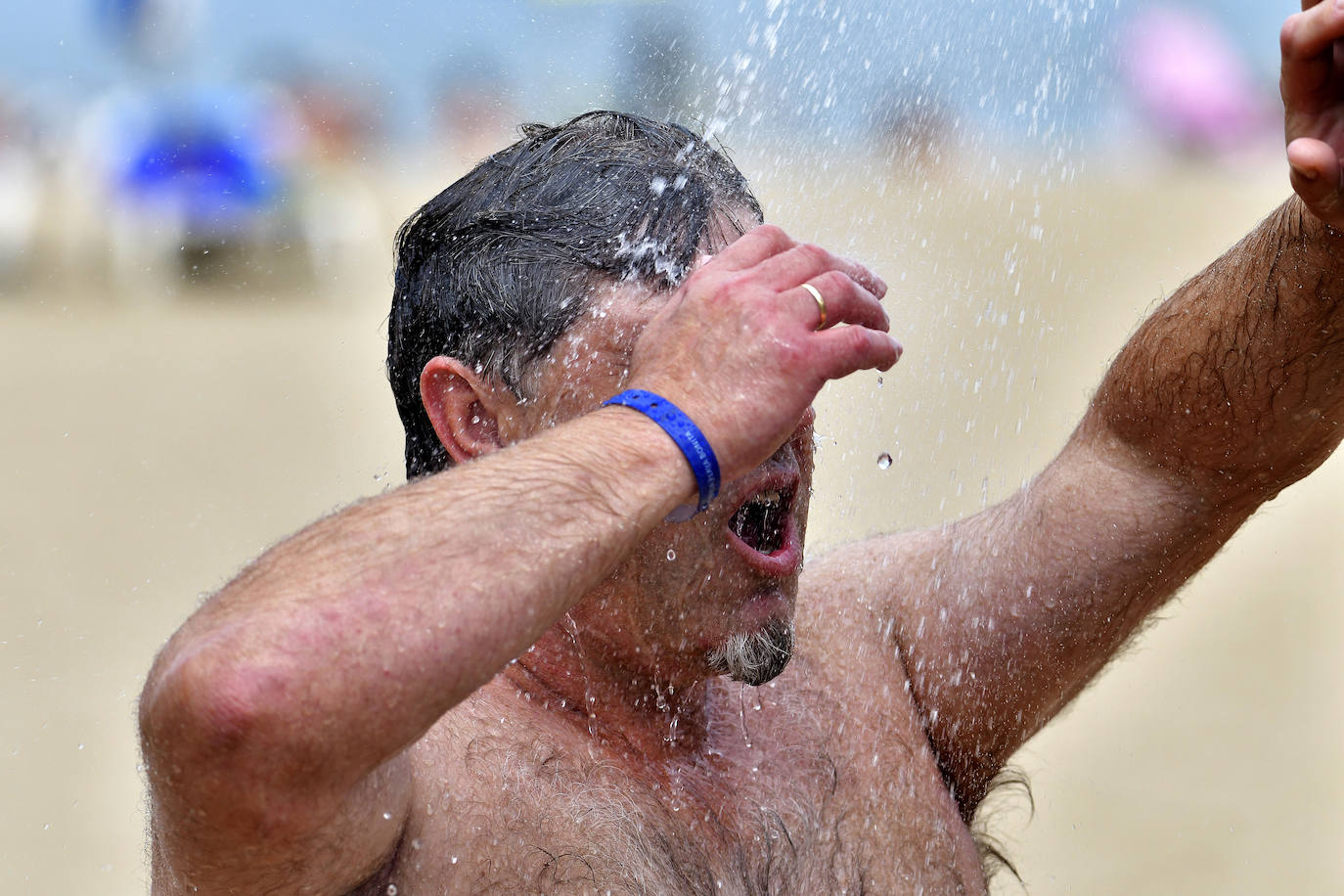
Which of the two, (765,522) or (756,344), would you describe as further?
Result: (765,522)

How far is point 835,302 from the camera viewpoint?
6.50 feet

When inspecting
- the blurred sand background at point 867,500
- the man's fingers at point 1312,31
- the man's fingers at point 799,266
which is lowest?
the blurred sand background at point 867,500

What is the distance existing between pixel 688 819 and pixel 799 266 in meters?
0.98

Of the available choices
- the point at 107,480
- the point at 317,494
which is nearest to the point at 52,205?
the point at 107,480

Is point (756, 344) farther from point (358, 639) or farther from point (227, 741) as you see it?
point (227, 741)

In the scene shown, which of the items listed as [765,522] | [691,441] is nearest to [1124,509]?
[765,522]

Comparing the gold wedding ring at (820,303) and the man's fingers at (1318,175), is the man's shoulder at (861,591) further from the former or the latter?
the man's fingers at (1318,175)

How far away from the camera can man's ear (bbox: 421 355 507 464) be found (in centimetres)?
254

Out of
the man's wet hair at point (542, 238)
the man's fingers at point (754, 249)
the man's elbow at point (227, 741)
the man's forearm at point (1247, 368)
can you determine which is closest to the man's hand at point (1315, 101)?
the man's forearm at point (1247, 368)

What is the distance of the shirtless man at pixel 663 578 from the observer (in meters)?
1.72

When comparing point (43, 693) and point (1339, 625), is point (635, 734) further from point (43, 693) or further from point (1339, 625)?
point (1339, 625)

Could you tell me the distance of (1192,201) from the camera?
14.5m

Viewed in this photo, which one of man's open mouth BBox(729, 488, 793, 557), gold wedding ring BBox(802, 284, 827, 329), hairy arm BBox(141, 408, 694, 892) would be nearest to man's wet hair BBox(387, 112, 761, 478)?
man's open mouth BBox(729, 488, 793, 557)

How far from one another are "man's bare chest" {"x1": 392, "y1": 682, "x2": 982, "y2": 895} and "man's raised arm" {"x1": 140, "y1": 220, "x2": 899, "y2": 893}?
178mm
